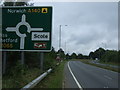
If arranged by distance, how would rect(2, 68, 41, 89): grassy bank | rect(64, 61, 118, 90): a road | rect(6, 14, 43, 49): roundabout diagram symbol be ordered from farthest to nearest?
rect(64, 61, 118, 90): a road, rect(6, 14, 43, 49): roundabout diagram symbol, rect(2, 68, 41, 89): grassy bank

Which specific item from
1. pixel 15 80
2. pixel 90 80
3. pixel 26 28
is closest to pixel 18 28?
pixel 26 28

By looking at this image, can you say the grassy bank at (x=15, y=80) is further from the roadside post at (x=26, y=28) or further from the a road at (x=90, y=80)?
the a road at (x=90, y=80)

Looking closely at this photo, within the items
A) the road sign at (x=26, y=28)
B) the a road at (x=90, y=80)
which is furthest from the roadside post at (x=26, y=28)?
the a road at (x=90, y=80)

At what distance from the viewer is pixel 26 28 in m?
9.93

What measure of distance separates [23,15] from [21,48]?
54.0 inches

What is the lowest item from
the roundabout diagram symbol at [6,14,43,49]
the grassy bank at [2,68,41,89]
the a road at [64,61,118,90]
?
the a road at [64,61,118,90]

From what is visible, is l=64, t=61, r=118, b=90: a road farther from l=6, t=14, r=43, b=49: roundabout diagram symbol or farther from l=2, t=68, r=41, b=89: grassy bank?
l=6, t=14, r=43, b=49: roundabout diagram symbol

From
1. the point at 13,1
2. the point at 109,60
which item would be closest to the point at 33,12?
the point at 13,1

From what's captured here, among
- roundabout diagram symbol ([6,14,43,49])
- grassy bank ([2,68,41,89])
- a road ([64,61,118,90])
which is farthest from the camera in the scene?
a road ([64,61,118,90])

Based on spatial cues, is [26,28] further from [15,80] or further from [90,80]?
[90,80]

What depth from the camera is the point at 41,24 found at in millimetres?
10156

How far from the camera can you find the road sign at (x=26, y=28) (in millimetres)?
9969

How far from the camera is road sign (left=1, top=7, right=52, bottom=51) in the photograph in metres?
9.97

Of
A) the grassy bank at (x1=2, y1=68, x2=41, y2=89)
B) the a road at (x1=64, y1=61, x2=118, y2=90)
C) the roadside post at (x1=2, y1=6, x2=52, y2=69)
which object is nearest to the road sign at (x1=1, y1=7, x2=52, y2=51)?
the roadside post at (x1=2, y1=6, x2=52, y2=69)
